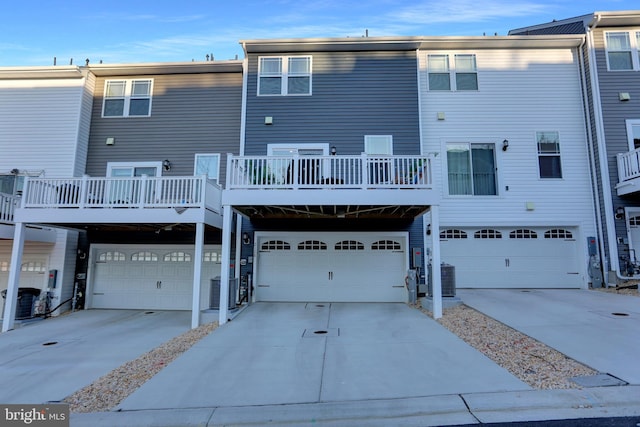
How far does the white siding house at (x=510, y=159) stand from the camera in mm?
10102

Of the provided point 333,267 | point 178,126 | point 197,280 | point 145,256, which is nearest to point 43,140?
point 178,126

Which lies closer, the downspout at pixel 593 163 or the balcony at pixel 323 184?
the balcony at pixel 323 184

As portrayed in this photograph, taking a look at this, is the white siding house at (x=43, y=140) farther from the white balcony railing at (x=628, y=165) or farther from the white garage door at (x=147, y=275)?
the white balcony railing at (x=628, y=165)

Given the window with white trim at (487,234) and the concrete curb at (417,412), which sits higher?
the window with white trim at (487,234)

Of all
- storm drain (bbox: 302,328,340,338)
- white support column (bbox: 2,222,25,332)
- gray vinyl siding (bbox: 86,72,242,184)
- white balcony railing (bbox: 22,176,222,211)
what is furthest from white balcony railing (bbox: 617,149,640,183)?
white support column (bbox: 2,222,25,332)

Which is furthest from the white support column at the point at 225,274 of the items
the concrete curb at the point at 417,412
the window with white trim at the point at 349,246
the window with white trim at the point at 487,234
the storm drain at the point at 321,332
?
the window with white trim at the point at 487,234

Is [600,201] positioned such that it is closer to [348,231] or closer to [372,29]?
[348,231]

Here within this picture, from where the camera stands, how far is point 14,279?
829 cm

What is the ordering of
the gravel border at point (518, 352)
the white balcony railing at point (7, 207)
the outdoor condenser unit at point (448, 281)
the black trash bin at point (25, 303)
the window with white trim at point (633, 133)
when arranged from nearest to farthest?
the gravel border at point (518, 352) < the outdoor condenser unit at point (448, 281) < the black trash bin at point (25, 303) < the white balcony railing at point (7, 207) < the window with white trim at point (633, 133)

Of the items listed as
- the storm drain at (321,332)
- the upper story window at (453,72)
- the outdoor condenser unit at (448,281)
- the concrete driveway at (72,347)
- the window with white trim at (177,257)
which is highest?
the upper story window at (453,72)

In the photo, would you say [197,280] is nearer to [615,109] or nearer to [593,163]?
[593,163]

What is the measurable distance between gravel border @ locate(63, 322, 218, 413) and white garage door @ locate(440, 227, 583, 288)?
306 inches

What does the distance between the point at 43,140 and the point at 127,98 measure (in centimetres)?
286

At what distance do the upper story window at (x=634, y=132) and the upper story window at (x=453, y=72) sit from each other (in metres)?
4.70
